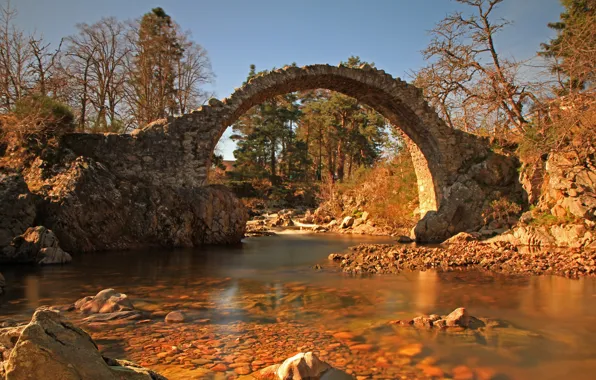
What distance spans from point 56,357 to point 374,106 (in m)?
12.9

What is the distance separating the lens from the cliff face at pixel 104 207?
26.4ft

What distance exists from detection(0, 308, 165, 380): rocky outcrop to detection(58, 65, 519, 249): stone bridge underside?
27.7ft

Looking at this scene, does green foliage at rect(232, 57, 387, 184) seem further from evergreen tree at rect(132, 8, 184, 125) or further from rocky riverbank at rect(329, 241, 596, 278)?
rocky riverbank at rect(329, 241, 596, 278)

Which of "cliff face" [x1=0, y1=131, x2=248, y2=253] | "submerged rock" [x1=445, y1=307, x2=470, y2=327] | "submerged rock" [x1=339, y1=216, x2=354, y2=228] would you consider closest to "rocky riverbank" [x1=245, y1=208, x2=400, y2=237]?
"submerged rock" [x1=339, y1=216, x2=354, y2=228]

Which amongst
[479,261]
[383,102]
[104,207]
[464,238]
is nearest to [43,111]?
[104,207]

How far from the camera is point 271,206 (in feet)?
80.6

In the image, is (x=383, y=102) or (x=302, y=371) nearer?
(x=302, y=371)

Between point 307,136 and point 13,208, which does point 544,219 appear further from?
point 307,136

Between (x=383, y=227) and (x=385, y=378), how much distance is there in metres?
12.4

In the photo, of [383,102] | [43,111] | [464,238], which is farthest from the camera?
[383,102]

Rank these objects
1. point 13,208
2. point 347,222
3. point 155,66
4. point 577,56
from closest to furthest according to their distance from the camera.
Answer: point 13,208
point 577,56
point 347,222
point 155,66

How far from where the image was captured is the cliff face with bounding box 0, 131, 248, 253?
805 centimetres

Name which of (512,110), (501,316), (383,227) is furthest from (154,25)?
(501,316)

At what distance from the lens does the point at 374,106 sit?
44.5ft
